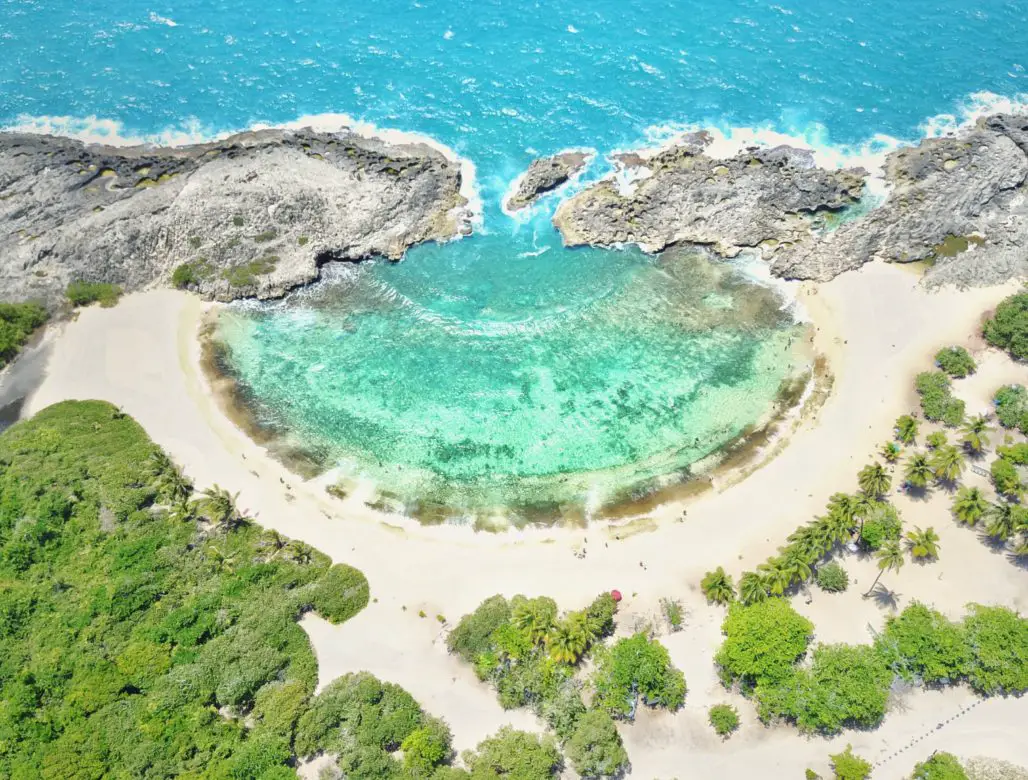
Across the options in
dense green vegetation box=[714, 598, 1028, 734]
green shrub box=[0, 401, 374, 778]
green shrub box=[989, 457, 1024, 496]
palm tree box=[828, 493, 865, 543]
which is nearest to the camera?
green shrub box=[0, 401, 374, 778]

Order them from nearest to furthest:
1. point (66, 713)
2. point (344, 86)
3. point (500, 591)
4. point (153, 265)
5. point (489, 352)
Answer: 1. point (66, 713)
2. point (500, 591)
3. point (489, 352)
4. point (153, 265)
5. point (344, 86)

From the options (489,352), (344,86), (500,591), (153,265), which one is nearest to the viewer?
(500,591)

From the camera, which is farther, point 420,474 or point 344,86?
point 344,86

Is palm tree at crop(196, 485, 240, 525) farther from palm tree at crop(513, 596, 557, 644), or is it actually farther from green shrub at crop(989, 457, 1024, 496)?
green shrub at crop(989, 457, 1024, 496)

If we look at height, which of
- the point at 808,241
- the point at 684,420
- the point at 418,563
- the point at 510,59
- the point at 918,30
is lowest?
the point at 418,563

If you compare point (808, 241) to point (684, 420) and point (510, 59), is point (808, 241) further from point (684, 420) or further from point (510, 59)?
point (510, 59)

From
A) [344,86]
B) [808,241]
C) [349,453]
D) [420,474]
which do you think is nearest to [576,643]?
[420,474]

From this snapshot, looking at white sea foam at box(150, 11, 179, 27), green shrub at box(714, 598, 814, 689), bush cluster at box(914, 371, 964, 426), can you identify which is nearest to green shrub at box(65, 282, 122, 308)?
white sea foam at box(150, 11, 179, 27)

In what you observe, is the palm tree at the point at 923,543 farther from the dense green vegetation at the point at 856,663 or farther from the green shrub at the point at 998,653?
the green shrub at the point at 998,653
